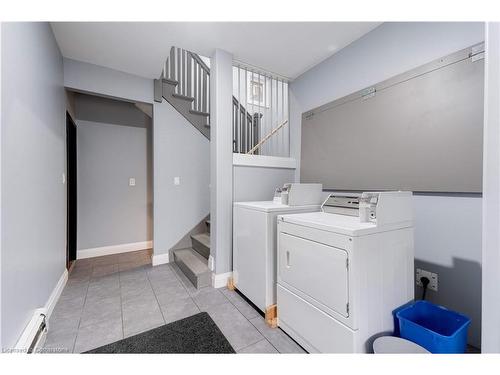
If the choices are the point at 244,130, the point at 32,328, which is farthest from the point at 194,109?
the point at 32,328

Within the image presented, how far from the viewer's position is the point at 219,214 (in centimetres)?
231

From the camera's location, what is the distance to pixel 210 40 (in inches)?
86.3

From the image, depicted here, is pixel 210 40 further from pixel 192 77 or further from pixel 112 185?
pixel 112 185

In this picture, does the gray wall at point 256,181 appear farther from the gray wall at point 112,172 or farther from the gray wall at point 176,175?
the gray wall at point 112,172

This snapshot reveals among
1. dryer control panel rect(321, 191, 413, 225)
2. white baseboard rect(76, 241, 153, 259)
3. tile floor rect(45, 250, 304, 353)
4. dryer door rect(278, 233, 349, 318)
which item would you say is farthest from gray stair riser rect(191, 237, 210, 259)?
dryer control panel rect(321, 191, 413, 225)

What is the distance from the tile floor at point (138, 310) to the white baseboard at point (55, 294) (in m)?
0.04

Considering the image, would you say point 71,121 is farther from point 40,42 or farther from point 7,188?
point 7,188

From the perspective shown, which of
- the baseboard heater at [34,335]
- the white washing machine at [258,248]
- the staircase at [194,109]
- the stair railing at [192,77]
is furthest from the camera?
the stair railing at [192,77]

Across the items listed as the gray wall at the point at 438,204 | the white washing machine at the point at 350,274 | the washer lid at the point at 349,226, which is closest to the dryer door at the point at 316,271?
the white washing machine at the point at 350,274

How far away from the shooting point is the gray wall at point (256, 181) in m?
2.46

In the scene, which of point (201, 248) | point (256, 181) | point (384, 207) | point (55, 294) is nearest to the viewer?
point (384, 207)

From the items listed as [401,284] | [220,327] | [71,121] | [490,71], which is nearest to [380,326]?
[401,284]

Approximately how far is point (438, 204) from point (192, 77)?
11.9ft

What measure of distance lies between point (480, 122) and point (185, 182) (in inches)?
119
